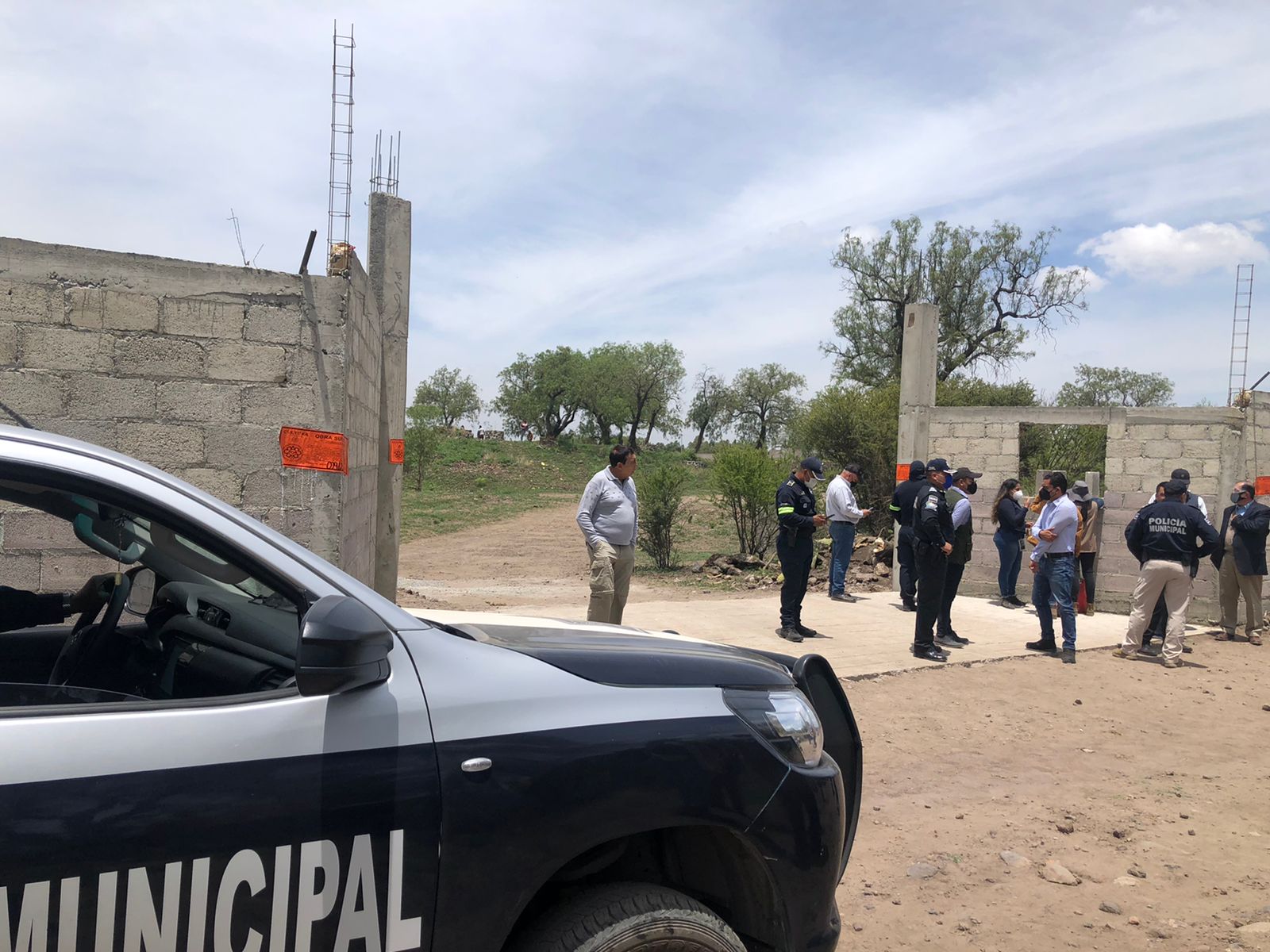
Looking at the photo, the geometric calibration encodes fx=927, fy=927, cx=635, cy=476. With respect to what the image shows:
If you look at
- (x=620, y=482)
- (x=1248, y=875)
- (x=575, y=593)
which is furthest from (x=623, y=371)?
(x=1248, y=875)

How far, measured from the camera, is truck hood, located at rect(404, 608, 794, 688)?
227 cm

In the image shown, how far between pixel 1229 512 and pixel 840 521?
4.42 m

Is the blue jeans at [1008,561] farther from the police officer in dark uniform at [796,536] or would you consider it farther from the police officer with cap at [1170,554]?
the police officer in dark uniform at [796,536]

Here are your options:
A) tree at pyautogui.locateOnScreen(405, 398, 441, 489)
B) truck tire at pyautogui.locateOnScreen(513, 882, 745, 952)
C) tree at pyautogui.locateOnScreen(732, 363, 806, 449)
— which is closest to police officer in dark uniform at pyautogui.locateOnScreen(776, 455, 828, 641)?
truck tire at pyautogui.locateOnScreen(513, 882, 745, 952)

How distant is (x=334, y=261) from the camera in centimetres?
669

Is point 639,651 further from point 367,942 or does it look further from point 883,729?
point 883,729

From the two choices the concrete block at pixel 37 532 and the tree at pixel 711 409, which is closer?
the concrete block at pixel 37 532

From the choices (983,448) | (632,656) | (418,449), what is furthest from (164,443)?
(418,449)

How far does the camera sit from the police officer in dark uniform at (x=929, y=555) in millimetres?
8523

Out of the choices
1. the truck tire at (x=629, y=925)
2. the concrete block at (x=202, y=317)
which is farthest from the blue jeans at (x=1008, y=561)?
the truck tire at (x=629, y=925)

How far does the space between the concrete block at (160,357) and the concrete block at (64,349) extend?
71 millimetres

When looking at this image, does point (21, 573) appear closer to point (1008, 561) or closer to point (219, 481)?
point (219, 481)

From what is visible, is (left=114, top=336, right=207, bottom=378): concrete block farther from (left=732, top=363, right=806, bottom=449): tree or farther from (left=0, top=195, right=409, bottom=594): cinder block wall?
(left=732, top=363, right=806, bottom=449): tree

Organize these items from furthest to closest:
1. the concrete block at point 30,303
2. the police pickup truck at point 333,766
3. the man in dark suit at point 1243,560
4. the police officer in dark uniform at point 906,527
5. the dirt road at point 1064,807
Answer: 1. the police officer in dark uniform at point 906,527
2. the man in dark suit at point 1243,560
3. the concrete block at point 30,303
4. the dirt road at point 1064,807
5. the police pickup truck at point 333,766
